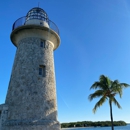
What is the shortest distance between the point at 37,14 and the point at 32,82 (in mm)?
7047

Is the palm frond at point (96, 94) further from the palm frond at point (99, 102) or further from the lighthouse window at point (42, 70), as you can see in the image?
the lighthouse window at point (42, 70)

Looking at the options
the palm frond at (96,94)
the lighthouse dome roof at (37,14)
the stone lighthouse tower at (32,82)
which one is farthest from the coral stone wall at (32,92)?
the palm frond at (96,94)

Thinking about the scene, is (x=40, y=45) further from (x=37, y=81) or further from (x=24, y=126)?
(x=24, y=126)

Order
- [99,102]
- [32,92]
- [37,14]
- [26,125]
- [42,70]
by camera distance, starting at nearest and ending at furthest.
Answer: [26,125] < [32,92] < [42,70] < [37,14] < [99,102]

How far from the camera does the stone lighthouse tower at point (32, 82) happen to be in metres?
10.6

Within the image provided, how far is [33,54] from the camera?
12500 millimetres

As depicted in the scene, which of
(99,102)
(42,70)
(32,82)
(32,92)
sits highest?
(42,70)

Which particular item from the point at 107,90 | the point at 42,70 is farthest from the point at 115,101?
the point at 42,70

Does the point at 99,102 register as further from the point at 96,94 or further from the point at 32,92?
the point at 32,92

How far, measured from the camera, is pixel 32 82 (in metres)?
11.6

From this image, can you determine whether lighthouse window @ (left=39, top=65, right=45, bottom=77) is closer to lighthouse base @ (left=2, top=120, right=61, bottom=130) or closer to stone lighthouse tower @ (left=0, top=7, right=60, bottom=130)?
stone lighthouse tower @ (left=0, top=7, right=60, bottom=130)

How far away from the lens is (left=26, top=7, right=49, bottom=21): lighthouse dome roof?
14.8 m

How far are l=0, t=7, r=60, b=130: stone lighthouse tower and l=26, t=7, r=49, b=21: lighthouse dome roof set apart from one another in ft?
1.13

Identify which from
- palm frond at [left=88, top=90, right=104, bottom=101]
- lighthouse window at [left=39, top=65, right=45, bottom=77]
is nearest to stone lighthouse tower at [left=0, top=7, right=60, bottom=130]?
lighthouse window at [left=39, top=65, right=45, bottom=77]
